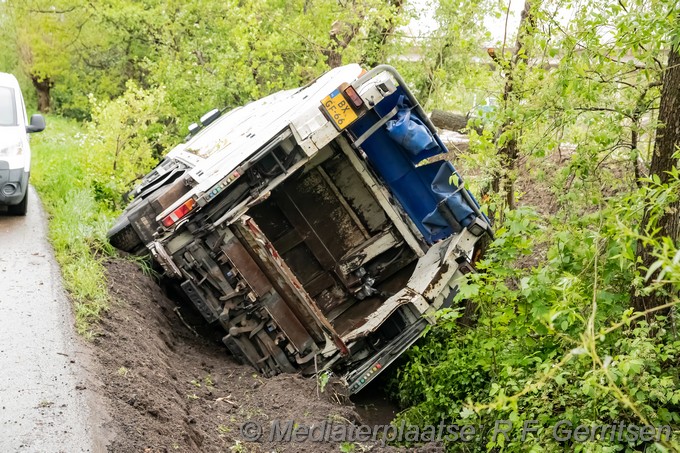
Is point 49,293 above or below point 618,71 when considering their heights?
above

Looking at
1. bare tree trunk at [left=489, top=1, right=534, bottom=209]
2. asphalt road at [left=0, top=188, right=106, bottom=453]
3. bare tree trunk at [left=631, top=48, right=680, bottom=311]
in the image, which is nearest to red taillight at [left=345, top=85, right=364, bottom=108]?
bare tree trunk at [left=489, top=1, right=534, bottom=209]

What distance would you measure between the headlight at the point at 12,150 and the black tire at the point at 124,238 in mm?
2038

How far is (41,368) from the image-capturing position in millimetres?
4973

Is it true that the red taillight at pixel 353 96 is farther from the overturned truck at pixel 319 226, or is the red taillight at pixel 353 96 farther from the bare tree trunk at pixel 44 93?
the bare tree trunk at pixel 44 93

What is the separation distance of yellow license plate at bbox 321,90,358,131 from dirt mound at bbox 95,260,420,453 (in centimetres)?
238

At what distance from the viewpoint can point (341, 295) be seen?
8555mm

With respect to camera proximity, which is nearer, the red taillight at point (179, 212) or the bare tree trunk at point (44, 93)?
the red taillight at point (179, 212)

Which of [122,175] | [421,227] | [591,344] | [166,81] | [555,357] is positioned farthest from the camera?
[166,81]

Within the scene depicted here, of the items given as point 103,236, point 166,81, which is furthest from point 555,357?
point 166,81

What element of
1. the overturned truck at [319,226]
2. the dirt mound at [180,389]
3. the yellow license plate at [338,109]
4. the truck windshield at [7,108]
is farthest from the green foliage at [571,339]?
the truck windshield at [7,108]

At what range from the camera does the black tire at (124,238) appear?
768 centimetres

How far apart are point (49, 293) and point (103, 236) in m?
1.50

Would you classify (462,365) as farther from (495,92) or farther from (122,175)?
(122,175)

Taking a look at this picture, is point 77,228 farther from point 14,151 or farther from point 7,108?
point 7,108
